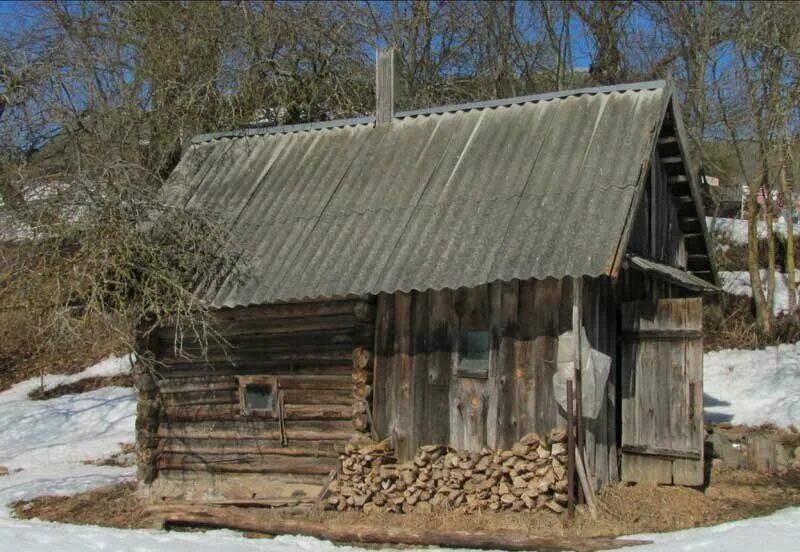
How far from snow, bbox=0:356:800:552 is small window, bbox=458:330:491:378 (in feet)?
6.93

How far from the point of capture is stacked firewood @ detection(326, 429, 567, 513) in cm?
948

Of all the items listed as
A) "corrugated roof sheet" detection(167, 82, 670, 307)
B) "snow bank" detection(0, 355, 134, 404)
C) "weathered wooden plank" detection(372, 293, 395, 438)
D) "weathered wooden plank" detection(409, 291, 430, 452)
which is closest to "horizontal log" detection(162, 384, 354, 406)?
"weathered wooden plank" detection(372, 293, 395, 438)

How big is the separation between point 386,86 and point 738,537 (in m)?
7.77

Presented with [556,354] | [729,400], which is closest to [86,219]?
[556,354]

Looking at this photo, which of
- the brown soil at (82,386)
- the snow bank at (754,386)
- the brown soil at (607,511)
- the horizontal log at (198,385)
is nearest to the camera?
the brown soil at (607,511)

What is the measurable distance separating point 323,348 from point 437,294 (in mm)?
1581

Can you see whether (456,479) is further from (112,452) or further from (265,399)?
(112,452)

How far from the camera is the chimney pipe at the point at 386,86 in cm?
1325

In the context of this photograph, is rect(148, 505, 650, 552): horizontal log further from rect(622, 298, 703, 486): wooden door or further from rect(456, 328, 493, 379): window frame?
rect(622, 298, 703, 486): wooden door

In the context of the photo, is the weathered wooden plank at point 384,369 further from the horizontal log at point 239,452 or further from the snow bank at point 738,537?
the snow bank at point 738,537

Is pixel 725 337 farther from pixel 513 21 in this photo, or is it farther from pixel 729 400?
pixel 513 21

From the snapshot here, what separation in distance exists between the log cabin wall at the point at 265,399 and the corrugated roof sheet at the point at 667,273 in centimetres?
298

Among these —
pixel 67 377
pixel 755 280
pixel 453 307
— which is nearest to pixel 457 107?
pixel 453 307

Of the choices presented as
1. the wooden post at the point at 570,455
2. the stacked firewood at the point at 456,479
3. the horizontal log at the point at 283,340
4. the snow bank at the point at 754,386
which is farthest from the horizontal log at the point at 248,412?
the snow bank at the point at 754,386
